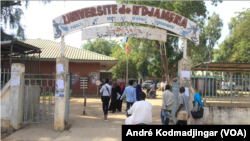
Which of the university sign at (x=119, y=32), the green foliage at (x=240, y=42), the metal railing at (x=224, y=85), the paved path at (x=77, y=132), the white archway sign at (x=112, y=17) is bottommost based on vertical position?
the paved path at (x=77, y=132)

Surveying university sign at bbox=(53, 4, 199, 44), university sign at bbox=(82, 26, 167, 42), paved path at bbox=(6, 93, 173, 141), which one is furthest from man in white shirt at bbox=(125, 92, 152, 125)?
university sign at bbox=(53, 4, 199, 44)

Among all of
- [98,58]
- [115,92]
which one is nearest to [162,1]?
[98,58]

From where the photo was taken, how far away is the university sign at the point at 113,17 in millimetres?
7926

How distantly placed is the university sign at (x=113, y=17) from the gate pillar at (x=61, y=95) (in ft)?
4.02

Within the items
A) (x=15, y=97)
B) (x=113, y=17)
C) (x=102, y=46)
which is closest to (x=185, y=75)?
(x=113, y=17)

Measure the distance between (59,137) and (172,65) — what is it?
911 inches

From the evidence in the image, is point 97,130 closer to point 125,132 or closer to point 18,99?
point 18,99

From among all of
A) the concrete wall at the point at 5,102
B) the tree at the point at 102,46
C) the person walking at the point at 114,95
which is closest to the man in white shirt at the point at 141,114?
the concrete wall at the point at 5,102

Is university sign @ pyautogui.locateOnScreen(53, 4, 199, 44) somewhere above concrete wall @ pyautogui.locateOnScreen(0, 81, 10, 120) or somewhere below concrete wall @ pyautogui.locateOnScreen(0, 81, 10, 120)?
above

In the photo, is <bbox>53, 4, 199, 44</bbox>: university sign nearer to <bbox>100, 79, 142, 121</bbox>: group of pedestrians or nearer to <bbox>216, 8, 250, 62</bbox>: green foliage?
<bbox>100, 79, 142, 121</bbox>: group of pedestrians

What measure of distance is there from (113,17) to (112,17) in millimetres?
38

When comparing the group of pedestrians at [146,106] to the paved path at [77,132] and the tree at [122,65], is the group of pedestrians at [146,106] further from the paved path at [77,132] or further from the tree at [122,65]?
the tree at [122,65]

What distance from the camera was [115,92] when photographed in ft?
35.8

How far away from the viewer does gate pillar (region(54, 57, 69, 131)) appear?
24.2 feet
